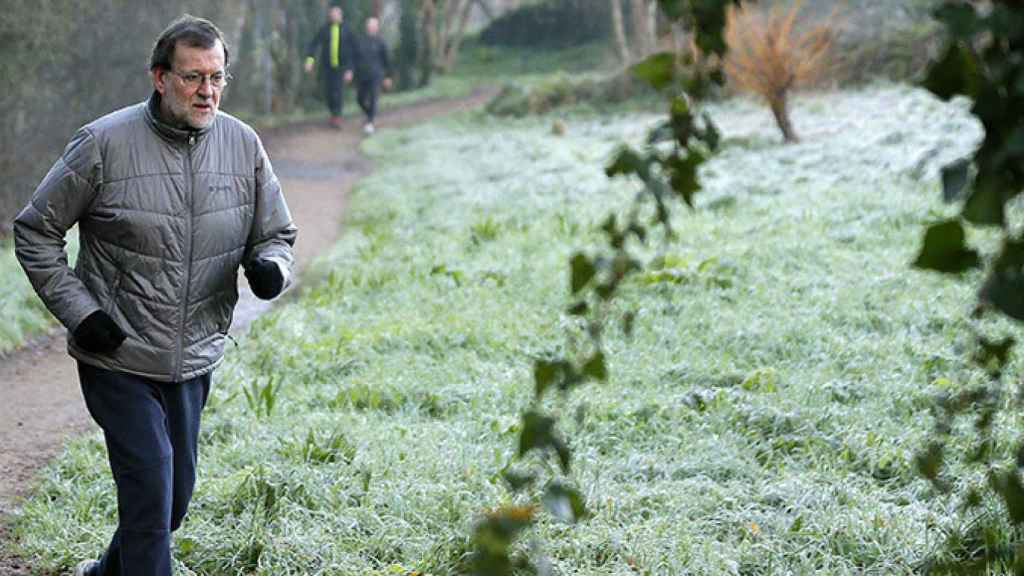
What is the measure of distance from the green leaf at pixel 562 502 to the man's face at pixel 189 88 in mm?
2665

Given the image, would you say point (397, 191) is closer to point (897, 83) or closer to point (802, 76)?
point (802, 76)

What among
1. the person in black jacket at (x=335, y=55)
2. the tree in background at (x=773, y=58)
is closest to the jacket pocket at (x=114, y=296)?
the tree in background at (x=773, y=58)

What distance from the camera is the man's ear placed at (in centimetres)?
394

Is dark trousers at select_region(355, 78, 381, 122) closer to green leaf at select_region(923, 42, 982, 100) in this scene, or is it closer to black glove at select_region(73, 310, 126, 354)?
black glove at select_region(73, 310, 126, 354)

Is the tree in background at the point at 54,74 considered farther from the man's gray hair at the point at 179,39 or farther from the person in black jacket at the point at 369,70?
the person in black jacket at the point at 369,70

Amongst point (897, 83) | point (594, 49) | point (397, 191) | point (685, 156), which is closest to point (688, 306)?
point (685, 156)

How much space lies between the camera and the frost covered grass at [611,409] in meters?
4.62

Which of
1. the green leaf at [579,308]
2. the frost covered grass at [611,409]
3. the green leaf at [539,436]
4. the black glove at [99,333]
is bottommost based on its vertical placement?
the frost covered grass at [611,409]

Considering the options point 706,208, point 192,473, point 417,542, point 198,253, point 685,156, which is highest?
point 685,156

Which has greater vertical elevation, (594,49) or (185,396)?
(185,396)

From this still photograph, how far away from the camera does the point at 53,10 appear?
11398 mm

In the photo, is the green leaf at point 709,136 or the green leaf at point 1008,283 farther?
the green leaf at point 709,136

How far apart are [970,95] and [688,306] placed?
668 centimetres

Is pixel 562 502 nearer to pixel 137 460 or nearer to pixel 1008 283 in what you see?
pixel 1008 283
